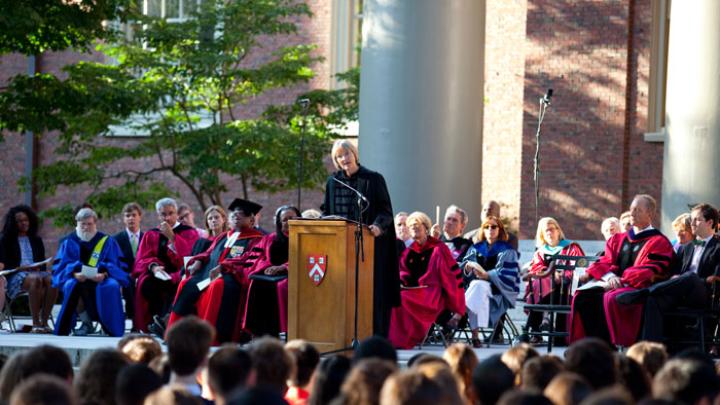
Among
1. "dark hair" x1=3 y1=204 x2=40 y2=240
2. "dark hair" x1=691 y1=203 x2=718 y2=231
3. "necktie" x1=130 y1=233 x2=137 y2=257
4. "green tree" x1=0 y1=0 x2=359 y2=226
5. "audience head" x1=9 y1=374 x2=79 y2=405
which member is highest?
"green tree" x1=0 y1=0 x2=359 y2=226

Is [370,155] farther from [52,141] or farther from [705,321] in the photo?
[52,141]

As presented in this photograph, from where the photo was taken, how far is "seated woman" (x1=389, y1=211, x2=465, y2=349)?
43.8ft

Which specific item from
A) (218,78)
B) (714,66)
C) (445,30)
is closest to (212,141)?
(218,78)

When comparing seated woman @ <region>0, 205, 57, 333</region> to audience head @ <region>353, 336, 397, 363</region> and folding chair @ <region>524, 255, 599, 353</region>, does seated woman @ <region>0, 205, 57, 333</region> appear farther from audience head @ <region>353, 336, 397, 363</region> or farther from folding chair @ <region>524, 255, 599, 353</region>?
audience head @ <region>353, 336, 397, 363</region>

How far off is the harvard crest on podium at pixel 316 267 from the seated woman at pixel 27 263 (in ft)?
15.6

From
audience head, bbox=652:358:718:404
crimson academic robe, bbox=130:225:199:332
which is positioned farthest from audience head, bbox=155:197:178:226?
audience head, bbox=652:358:718:404

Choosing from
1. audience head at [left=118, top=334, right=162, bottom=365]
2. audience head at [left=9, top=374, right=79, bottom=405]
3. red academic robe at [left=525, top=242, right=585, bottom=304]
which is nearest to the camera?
audience head at [left=9, top=374, right=79, bottom=405]

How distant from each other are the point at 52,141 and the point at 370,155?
1103 cm

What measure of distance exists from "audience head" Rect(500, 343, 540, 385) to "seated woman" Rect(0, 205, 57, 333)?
937cm

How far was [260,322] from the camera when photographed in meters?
13.4

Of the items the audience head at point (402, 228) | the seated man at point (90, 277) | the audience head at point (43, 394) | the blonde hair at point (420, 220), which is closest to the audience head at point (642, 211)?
the blonde hair at point (420, 220)

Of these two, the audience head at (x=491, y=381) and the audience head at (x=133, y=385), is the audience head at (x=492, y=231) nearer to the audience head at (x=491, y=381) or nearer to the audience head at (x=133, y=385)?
the audience head at (x=491, y=381)

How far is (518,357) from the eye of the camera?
653cm

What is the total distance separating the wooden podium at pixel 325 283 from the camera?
11.2 metres
